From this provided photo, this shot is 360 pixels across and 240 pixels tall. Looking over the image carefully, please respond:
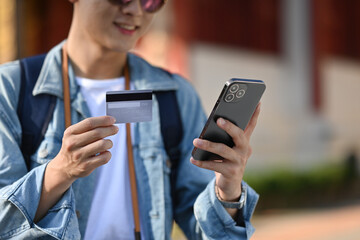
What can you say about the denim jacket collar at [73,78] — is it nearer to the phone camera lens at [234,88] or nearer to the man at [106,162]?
the man at [106,162]

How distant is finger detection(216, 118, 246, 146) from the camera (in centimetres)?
147

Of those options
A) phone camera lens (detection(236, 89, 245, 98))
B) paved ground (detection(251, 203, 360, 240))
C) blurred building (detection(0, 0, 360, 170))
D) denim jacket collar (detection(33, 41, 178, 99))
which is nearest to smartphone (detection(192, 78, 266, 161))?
phone camera lens (detection(236, 89, 245, 98))

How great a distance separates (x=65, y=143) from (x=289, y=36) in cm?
1002

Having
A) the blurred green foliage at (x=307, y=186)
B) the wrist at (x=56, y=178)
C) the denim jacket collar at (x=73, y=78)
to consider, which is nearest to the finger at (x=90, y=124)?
the wrist at (x=56, y=178)

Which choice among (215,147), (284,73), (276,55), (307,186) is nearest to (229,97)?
(215,147)

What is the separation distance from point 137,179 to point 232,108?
52 cm

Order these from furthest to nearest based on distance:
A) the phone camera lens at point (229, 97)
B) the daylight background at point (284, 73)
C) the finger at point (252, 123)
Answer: the daylight background at point (284, 73) → the finger at point (252, 123) → the phone camera lens at point (229, 97)

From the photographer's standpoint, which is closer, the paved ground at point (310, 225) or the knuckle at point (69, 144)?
the knuckle at point (69, 144)

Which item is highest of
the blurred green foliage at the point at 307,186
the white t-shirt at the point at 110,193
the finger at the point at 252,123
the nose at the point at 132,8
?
the nose at the point at 132,8

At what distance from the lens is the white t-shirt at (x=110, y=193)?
1724mm

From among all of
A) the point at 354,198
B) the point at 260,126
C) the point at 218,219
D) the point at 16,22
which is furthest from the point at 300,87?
the point at 218,219

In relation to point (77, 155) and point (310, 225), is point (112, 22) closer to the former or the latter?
point (77, 155)

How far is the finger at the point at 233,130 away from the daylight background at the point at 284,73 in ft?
17.0

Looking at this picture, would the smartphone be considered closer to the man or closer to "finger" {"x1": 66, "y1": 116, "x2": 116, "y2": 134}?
the man
